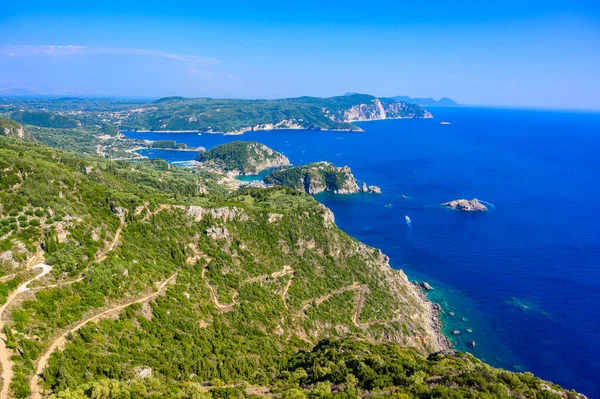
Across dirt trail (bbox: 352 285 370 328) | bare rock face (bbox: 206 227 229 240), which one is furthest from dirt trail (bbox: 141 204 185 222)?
dirt trail (bbox: 352 285 370 328)

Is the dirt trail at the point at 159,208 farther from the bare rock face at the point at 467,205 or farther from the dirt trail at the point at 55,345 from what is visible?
the bare rock face at the point at 467,205

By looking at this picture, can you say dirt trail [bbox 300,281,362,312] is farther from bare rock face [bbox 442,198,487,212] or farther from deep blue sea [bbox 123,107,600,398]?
bare rock face [bbox 442,198,487,212]

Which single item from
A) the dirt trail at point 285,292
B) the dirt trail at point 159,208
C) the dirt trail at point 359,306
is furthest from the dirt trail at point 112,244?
the dirt trail at point 359,306

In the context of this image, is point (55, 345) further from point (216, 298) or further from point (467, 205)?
point (467, 205)

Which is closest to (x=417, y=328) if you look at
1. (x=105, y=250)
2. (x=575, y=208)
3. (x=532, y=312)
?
(x=532, y=312)

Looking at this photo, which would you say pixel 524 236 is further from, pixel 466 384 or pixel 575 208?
pixel 466 384

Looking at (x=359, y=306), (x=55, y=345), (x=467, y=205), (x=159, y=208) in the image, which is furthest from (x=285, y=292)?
(x=467, y=205)
